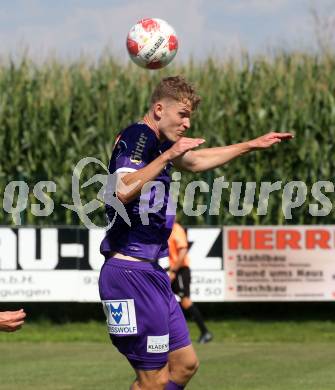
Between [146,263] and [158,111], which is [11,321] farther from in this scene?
[158,111]

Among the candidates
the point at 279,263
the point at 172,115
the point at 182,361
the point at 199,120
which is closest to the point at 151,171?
the point at 172,115

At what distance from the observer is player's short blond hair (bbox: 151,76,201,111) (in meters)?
7.89

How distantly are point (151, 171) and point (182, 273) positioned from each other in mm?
10121

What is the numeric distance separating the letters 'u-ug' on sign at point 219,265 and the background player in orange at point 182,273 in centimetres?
134

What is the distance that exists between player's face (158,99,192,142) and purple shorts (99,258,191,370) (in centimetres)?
99

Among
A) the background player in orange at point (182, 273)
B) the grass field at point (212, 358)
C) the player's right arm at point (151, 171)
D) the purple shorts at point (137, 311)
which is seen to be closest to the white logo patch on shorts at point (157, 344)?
the purple shorts at point (137, 311)

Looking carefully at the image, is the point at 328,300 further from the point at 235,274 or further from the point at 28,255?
the point at 28,255

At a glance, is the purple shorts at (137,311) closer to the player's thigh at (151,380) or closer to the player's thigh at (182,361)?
the player's thigh at (151,380)

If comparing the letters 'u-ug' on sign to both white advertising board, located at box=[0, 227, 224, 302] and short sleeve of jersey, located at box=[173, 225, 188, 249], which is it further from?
short sleeve of jersey, located at box=[173, 225, 188, 249]

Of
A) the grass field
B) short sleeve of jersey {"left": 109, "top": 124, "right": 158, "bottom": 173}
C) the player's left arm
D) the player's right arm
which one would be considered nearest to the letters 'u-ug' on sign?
the grass field

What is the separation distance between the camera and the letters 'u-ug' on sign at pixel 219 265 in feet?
61.5

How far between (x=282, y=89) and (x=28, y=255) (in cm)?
613

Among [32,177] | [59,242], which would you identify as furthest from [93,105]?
[59,242]

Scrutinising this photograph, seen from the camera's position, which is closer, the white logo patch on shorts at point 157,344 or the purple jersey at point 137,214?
the purple jersey at point 137,214
